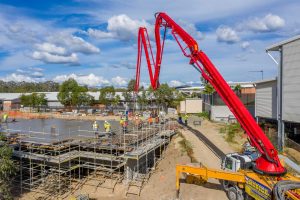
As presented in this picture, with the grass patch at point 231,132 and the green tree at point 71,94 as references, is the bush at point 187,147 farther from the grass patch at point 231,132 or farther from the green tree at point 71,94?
the green tree at point 71,94

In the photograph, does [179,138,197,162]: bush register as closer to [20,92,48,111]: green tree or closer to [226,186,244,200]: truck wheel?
[226,186,244,200]: truck wheel

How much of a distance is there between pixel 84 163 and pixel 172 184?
8469 mm

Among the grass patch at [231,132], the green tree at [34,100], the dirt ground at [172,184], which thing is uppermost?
the green tree at [34,100]

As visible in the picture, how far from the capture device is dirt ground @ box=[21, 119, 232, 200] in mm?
18656

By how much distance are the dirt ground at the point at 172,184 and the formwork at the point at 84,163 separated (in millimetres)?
494

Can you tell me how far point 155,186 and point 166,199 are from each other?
106 inches

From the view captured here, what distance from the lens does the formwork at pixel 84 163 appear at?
23.4 m

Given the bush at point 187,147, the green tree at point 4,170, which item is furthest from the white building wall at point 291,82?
the green tree at point 4,170

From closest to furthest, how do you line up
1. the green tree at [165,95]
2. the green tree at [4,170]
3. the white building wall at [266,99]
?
the green tree at [4,170]
the white building wall at [266,99]
the green tree at [165,95]

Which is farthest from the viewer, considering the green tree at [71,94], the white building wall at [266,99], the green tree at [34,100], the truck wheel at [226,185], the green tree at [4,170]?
the green tree at [34,100]

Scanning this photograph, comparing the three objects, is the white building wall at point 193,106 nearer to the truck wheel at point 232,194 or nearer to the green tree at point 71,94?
the green tree at point 71,94

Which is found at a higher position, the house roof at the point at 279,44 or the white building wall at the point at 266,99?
the house roof at the point at 279,44

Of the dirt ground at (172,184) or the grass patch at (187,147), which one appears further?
the grass patch at (187,147)

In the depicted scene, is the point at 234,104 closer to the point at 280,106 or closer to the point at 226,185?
the point at 226,185
